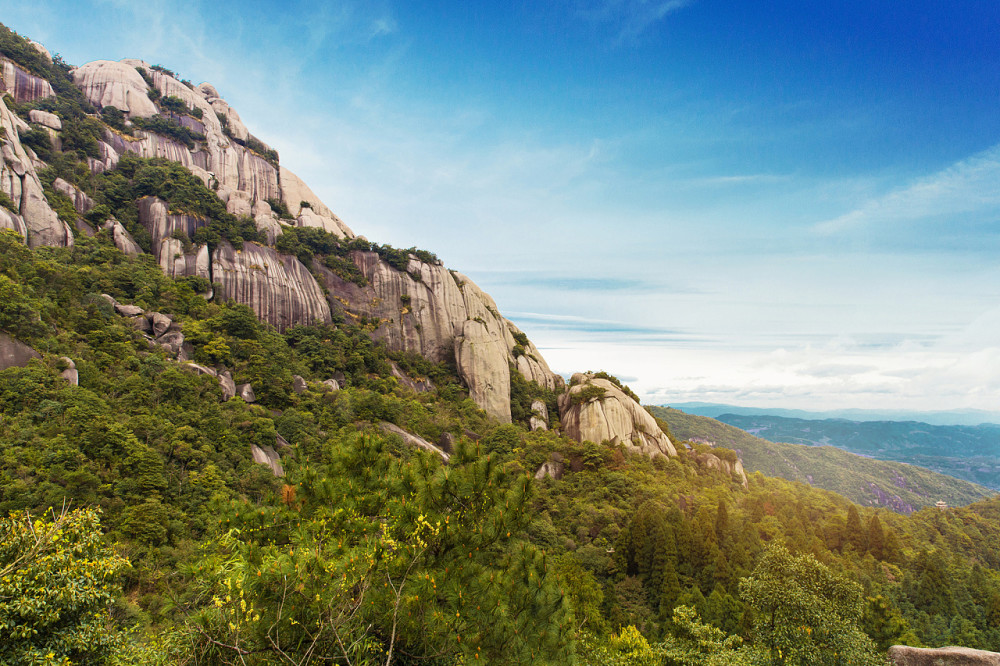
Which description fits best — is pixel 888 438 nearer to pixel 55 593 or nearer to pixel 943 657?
pixel 943 657

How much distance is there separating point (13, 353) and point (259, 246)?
19.3 meters

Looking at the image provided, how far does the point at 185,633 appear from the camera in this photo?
178 inches

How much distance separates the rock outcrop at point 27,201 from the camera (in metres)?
23.2

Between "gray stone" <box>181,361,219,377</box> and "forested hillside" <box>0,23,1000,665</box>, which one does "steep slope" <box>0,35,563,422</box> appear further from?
"gray stone" <box>181,361,219,377</box>

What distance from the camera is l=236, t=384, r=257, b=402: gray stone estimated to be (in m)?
22.3

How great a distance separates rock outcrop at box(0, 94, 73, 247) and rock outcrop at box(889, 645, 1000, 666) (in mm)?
39983

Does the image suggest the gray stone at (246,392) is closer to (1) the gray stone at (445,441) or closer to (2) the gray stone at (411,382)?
(1) the gray stone at (445,441)

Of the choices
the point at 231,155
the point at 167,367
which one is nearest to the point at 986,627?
the point at 167,367

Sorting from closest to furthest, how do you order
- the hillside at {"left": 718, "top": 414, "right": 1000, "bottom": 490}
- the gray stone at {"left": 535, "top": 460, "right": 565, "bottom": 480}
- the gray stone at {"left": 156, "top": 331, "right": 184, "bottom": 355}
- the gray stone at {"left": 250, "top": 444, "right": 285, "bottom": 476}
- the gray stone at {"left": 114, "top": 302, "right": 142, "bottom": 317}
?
the gray stone at {"left": 250, "top": 444, "right": 285, "bottom": 476} < the gray stone at {"left": 156, "top": 331, "right": 184, "bottom": 355} < the gray stone at {"left": 114, "top": 302, "right": 142, "bottom": 317} < the gray stone at {"left": 535, "top": 460, "right": 565, "bottom": 480} < the hillside at {"left": 718, "top": 414, "right": 1000, "bottom": 490}

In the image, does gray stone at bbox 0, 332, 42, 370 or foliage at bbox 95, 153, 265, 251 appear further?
foliage at bbox 95, 153, 265, 251

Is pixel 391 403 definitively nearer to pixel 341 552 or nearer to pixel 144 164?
pixel 341 552

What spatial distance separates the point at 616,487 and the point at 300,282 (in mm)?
29064

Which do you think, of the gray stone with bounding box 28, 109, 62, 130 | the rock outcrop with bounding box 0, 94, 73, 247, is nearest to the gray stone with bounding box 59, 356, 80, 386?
the rock outcrop with bounding box 0, 94, 73, 247

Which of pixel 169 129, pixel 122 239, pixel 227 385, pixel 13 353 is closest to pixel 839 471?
pixel 227 385
